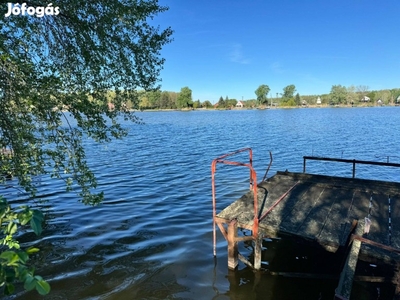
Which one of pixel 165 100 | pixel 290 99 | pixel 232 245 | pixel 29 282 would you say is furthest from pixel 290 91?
pixel 29 282

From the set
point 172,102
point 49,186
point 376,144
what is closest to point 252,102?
point 172,102

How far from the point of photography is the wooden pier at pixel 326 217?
5035 mm

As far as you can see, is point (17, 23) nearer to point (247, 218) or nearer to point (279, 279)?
point (247, 218)

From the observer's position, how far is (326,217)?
21.1 feet

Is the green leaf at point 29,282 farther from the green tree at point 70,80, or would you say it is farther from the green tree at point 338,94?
the green tree at point 338,94

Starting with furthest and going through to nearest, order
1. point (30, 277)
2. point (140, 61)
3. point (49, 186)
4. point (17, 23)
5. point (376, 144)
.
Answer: point (376, 144) < point (49, 186) < point (140, 61) < point (17, 23) < point (30, 277)

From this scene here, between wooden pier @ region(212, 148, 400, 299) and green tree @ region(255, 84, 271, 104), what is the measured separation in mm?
158084

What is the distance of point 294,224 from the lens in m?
6.15

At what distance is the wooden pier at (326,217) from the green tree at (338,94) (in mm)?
151224

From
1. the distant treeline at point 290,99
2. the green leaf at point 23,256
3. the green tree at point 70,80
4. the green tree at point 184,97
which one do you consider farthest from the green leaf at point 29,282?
the green tree at point 184,97

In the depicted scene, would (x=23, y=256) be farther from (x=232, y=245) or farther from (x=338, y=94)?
(x=338, y=94)

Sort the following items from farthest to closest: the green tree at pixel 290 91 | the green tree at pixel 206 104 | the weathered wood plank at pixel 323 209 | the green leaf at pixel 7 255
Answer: the green tree at pixel 206 104
the green tree at pixel 290 91
the weathered wood plank at pixel 323 209
the green leaf at pixel 7 255

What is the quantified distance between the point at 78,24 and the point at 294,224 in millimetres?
6925

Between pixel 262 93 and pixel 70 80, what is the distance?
16174cm
